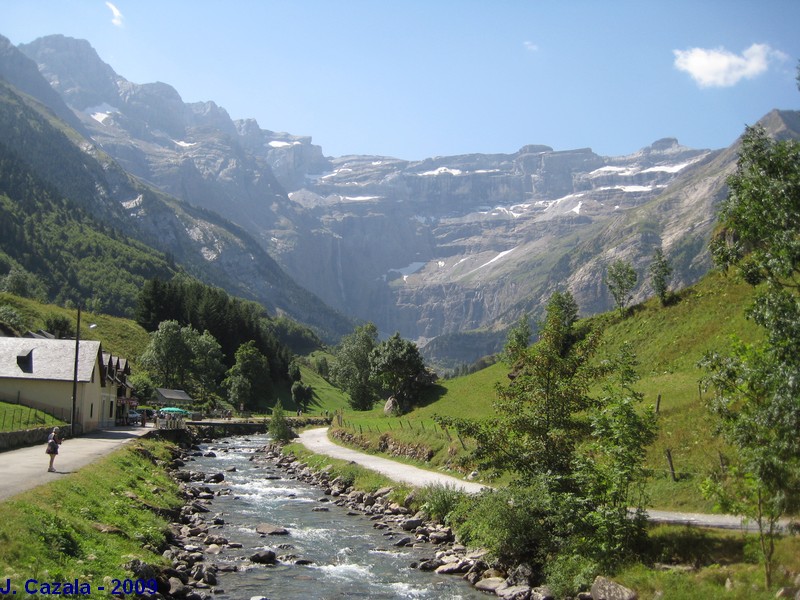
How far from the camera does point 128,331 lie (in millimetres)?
144125

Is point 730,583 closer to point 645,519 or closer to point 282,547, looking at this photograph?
point 645,519

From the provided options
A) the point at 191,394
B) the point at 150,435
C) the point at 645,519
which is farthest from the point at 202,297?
the point at 645,519

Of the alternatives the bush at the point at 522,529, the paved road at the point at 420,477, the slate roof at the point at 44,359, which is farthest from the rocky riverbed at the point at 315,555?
the slate roof at the point at 44,359

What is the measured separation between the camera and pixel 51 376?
6147 centimetres

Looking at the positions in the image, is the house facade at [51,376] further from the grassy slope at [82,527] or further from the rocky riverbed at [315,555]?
the grassy slope at [82,527]

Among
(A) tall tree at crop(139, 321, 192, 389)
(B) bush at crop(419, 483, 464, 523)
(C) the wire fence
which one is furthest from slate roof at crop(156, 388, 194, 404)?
(B) bush at crop(419, 483, 464, 523)

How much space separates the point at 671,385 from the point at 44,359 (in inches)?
2246

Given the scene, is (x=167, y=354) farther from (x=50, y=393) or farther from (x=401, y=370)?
(x=50, y=393)

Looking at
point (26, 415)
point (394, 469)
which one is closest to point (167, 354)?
point (26, 415)

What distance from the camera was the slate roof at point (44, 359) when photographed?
202ft

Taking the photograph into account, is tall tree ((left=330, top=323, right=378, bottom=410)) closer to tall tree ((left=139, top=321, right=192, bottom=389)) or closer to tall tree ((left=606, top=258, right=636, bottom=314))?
tall tree ((left=139, top=321, right=192, bottom=389))

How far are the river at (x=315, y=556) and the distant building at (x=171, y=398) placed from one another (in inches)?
2885

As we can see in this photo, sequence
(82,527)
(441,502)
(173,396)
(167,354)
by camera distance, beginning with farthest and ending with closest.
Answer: (167,354) → (173,396) → (441,502) → (82,527)

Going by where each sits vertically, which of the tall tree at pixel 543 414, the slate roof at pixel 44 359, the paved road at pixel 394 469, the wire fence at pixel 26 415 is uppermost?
the tall tree at pixel 543 414
